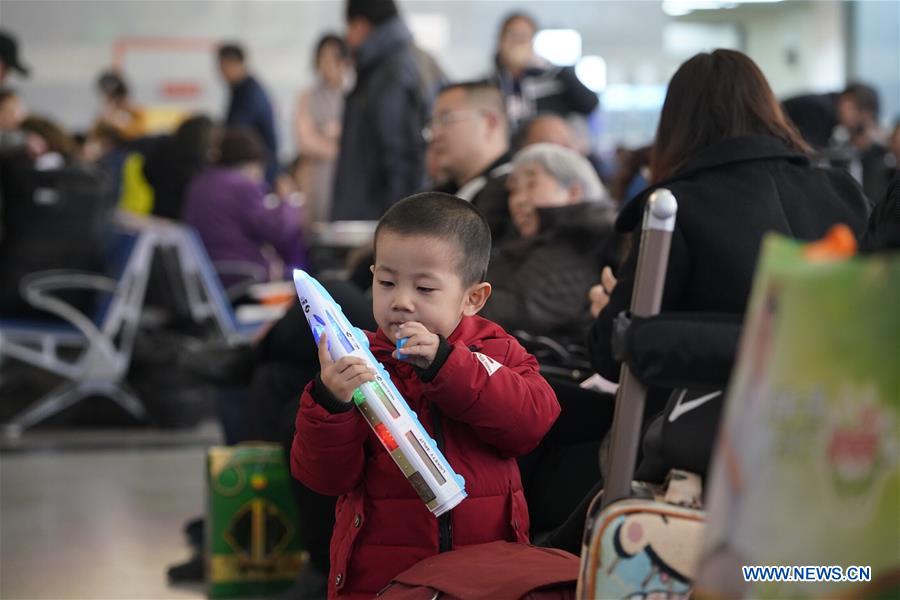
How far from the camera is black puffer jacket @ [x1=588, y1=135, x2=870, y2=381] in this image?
8.59 ft

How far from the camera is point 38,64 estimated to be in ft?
46.9

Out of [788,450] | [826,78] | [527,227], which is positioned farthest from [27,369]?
[826,78]

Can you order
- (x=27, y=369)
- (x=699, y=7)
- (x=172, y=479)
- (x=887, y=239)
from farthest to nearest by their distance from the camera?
(x=699, y=7)
(x=27, y=369)
(x=172, y=479)
(x=887, y=239)

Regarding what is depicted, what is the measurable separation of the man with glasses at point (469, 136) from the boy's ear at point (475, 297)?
2.21 m

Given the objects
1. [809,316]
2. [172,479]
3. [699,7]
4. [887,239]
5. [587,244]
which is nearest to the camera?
[809,316]

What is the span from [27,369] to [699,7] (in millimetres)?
8422

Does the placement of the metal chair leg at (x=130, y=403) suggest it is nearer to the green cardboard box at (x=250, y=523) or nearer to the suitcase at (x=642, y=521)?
the green cardboard box at (x=250, y=523)

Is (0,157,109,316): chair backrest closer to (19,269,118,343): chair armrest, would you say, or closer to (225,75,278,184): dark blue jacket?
(19,269,118,343): chair armrest

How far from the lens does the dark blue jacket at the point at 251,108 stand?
10.2 metres

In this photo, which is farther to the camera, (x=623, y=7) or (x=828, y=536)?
(x=623, y=7)

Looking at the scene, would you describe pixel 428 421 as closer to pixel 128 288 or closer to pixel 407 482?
pixel 407 482

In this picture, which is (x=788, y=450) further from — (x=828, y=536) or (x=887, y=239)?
(x=887, y=239)

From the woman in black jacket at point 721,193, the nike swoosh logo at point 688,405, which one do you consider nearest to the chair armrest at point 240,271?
the woman in black jacket at point 721,193

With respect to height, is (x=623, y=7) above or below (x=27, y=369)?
above
